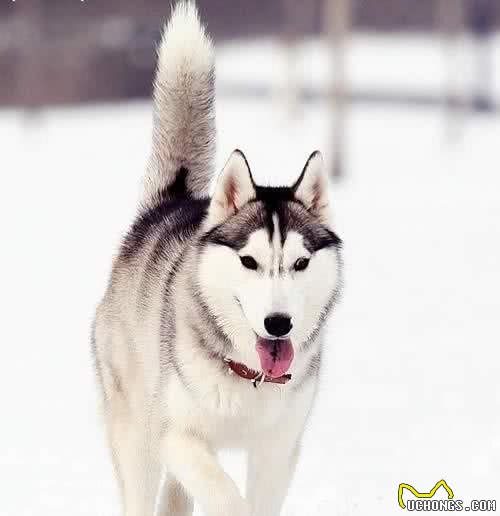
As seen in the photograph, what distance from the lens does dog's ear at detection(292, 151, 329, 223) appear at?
387 centimetres

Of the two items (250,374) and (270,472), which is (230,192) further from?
(270,472)

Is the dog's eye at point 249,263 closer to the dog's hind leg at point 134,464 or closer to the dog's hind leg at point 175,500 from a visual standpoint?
the dog's hind leg at point 134,464

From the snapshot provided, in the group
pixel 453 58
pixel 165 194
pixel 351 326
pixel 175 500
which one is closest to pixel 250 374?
pixel 175 500

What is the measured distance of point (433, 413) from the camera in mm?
6234

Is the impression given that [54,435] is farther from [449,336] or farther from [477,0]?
[477,0]

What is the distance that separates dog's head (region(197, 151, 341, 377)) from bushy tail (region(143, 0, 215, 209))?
0.71 meters

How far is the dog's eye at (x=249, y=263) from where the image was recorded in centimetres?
361

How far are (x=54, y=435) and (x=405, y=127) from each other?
53.4 feet

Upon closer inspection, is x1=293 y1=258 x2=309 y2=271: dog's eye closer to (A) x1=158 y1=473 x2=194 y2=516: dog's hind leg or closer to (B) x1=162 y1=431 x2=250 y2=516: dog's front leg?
(B) x1=162 y1=431 x2=250 y2=516: dog's front leg
